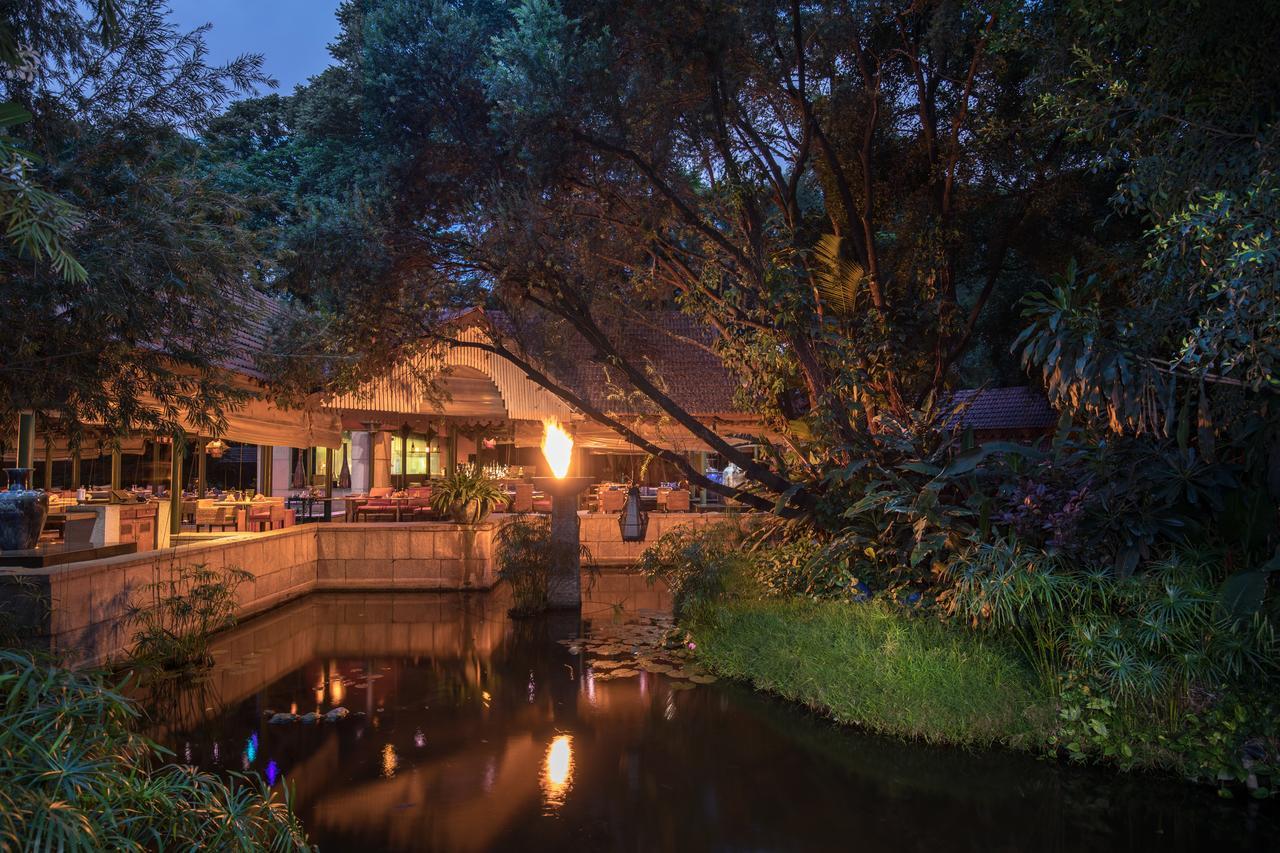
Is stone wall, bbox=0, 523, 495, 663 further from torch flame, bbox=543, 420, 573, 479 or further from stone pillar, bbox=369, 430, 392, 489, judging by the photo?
stone pillar, bbox=369, 430, 392, 489

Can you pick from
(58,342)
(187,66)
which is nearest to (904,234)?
(187,66)

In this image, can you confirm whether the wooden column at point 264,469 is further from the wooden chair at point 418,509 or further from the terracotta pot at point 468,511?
the terracotta pot at point 468,511

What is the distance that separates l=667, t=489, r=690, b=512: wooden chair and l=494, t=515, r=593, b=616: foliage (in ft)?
21.1

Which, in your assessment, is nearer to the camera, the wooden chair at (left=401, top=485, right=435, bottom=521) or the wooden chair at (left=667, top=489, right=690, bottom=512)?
the wooden chair at (left=401, top=485, right=435, bottom=521)

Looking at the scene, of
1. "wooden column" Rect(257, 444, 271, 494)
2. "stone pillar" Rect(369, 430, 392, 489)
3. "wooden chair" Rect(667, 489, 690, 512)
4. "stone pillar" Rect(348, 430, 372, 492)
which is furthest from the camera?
"stone pillar" Rect(348, 430, 372, 492)

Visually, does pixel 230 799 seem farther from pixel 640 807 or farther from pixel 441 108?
pixel 441 108

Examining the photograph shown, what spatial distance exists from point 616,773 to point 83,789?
146 inches

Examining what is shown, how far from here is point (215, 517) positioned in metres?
14.9

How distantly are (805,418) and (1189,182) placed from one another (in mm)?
4955

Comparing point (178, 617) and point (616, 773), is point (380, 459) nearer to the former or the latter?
point (178, 617)

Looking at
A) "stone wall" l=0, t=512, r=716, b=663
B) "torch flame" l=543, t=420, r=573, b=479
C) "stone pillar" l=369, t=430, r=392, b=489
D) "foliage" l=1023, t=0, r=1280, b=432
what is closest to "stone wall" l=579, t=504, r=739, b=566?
"stone wall" l=0, t=512, r=716, b=663

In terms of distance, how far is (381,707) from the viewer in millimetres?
8000

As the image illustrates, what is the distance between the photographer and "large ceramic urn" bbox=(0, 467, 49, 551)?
836 centimetres

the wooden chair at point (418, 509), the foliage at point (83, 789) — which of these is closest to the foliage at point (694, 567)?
the wooden chair at point (418, 509)
